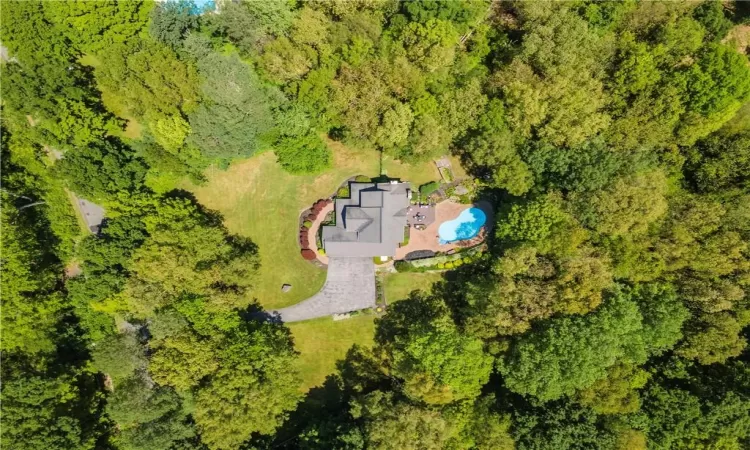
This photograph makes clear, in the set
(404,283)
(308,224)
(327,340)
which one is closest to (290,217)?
(308,224)

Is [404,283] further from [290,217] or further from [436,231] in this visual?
[290,217]

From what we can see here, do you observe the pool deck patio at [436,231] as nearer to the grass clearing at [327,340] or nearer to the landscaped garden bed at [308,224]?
the grass clearing at [327,340]

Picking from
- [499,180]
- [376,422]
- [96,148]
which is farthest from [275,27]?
[376,422]

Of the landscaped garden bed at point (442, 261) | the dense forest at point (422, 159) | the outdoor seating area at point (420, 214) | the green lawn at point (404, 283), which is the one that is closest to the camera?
the dense forest at point (422, 159)

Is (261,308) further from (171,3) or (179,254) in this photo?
(171,3)

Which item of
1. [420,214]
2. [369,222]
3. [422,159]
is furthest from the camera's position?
[420,214]

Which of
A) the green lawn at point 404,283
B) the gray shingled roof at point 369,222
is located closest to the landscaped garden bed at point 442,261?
the green lawn at point 404,283

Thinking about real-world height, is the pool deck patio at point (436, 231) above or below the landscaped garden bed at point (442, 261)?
above
